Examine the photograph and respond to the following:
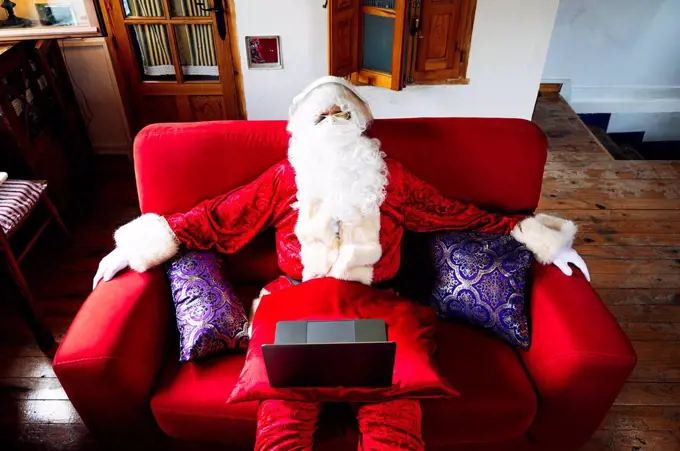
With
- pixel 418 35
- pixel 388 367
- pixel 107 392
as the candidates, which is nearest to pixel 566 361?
pixel 388 367

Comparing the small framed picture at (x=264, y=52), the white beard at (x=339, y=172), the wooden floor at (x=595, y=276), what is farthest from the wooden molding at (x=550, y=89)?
the white beard at (x=339, y=172)

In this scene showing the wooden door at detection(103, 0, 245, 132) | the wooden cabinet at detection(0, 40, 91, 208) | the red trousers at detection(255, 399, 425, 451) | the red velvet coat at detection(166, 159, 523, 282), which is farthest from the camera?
the wooden door at detection(103, 0, 245, 132)

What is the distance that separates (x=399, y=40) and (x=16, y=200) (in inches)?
75.9

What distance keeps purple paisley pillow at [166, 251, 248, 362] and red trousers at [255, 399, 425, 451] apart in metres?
0.25

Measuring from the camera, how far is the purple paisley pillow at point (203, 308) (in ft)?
4.96

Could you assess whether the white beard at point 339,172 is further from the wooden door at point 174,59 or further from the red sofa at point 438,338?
the wooden door at point 174,59

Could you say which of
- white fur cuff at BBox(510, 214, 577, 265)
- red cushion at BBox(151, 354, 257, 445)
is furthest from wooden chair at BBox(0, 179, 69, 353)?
white fur cuff at BBox(510, 214, 577, 265)

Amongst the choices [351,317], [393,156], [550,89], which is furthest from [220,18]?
[550,89]

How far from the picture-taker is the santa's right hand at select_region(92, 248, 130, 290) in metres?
1.58

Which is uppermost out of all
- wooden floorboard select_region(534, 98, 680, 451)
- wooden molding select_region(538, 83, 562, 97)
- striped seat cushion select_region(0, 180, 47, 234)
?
striped seat cushion select_region(0, 180, 47, 234)

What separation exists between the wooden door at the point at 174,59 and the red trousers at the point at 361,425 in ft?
7.77

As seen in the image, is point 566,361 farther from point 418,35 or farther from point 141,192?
point 418,35

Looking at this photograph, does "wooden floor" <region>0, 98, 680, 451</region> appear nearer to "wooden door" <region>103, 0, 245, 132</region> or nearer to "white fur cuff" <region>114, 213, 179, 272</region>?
"wooden door" <region>103, 0, 245, 132</region>

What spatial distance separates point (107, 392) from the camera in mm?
1372
